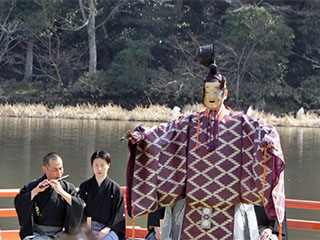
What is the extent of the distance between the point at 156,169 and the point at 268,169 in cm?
61

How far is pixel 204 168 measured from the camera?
149 inches

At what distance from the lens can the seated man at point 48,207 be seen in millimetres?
4289

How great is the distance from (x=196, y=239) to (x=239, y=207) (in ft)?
0.98

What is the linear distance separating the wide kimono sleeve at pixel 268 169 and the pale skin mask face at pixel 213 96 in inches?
10.6

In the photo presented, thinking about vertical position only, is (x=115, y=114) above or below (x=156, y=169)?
below

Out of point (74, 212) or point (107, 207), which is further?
point (107, 207)

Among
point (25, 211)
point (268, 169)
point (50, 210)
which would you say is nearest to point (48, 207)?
point (50, 210)

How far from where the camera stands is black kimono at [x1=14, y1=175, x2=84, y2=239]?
432 cm

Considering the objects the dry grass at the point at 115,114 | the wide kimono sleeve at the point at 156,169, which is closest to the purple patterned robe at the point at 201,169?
the wide kimono sleeve at the point at 156,169

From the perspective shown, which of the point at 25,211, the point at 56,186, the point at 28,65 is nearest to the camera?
the point at 56,186

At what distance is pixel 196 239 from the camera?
3871 mm

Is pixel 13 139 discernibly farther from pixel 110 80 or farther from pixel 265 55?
pixel 265 55

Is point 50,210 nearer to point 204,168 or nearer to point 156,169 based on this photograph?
point 156,169

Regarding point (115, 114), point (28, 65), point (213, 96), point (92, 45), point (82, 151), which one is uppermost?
point (92, 45)
